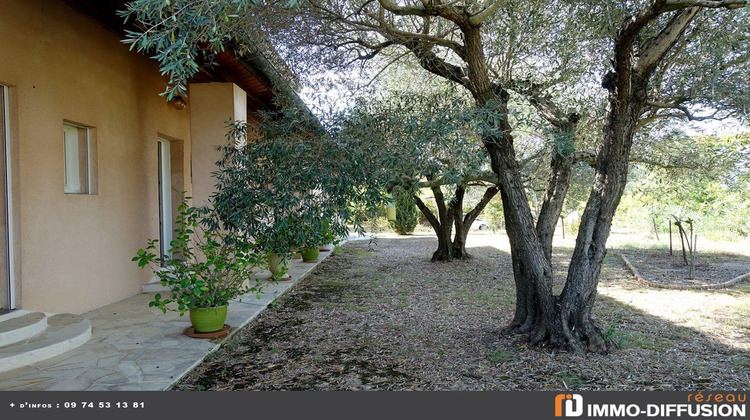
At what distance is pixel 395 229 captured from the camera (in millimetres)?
21547

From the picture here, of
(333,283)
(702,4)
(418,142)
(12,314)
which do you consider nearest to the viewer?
(702,4)

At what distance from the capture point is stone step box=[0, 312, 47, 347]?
3883mm

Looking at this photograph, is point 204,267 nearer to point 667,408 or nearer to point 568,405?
point 568,405

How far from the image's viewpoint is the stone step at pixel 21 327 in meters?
3.88

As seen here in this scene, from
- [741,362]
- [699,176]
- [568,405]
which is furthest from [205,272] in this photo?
[699,176]

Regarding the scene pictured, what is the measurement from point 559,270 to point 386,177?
8.15 m

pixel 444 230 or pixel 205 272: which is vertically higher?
pixel 444 230

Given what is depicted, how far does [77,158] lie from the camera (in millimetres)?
5656

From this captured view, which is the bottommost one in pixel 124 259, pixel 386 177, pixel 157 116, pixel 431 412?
pixel 431 412

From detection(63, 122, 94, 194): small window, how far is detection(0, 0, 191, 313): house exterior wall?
12cm

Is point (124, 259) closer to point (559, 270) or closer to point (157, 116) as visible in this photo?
point (157, 116)

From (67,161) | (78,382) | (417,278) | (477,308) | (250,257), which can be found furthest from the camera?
(417,278)

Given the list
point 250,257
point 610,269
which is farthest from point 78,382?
point 610,269

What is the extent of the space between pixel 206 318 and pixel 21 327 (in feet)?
5.05
